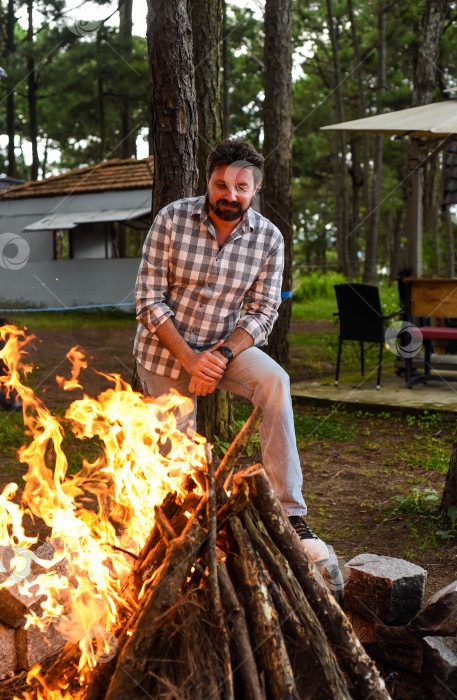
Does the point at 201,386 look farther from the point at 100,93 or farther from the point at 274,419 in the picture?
the point at 100,93

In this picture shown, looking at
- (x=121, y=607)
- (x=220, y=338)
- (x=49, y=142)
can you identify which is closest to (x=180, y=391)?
(x=220, y=338)

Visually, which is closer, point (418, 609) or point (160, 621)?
point (160, 621)

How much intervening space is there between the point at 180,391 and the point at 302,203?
38.6 meters

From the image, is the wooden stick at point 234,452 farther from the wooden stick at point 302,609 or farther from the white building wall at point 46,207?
the white building wall at point 46,207

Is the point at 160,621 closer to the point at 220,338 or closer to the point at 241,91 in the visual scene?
the point at 220,338

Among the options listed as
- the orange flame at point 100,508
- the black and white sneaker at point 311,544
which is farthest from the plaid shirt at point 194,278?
the black and white sneaker at point 311,544

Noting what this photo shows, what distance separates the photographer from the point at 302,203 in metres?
41.1

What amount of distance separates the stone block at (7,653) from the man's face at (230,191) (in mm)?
2070

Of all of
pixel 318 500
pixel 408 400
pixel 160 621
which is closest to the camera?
pixel 160 621

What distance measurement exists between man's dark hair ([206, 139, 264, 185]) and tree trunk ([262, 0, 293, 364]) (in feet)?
18.3

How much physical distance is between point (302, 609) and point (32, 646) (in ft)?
4.00

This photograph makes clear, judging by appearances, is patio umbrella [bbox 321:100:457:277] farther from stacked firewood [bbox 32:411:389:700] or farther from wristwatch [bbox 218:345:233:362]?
stacked firewood [bbox 32:411:389:700]

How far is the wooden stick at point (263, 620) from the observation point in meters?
2.21

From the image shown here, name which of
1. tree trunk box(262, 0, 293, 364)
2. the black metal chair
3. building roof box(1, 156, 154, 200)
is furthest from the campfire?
building roof box(1, 156, 154, 200)
